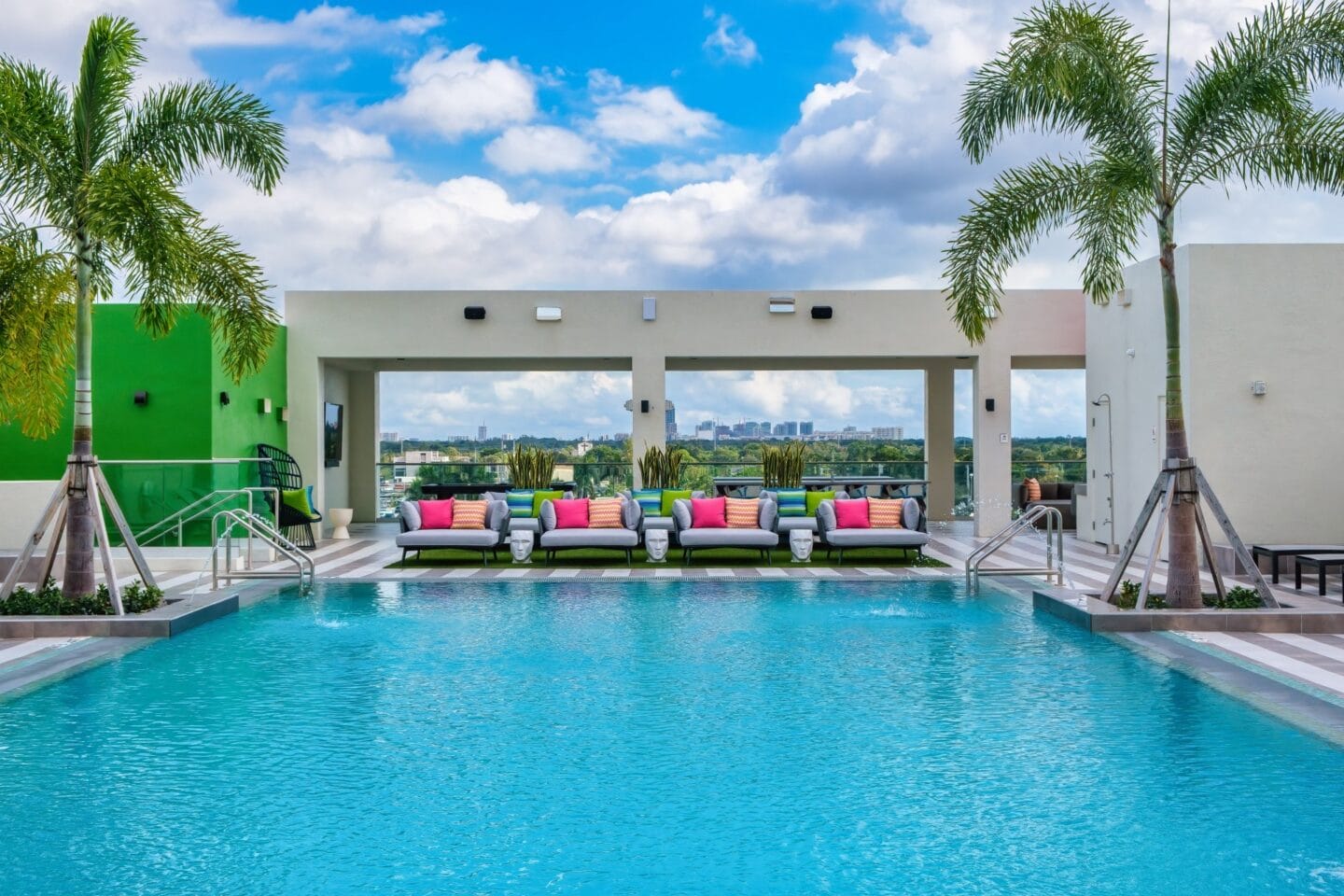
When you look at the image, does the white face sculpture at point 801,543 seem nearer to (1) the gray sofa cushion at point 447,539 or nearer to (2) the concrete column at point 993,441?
(1) the gray sofa cushion at point 447,539

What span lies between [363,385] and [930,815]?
672 inches

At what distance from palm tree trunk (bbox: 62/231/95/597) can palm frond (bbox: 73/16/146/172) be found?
0.85 meters

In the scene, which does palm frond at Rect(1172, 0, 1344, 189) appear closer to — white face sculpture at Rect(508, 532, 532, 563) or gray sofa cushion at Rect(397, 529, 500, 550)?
white face sculpture at Rect(508, 532, 532, 563)

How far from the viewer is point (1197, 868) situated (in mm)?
3719

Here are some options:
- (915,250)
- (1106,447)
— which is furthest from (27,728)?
(915,250)

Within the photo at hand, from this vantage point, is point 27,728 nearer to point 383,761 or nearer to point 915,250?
point 383,761

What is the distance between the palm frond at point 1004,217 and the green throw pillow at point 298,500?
363 inches

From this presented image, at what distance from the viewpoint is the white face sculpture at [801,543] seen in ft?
42.8

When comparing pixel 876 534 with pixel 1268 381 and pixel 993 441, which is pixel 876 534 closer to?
pixel 1268 381

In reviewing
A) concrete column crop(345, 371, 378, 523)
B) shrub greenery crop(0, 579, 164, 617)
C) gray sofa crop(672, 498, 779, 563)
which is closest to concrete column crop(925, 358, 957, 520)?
gray sofa crop(672, 498, 779, 563)

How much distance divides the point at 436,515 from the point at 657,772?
29.4ft

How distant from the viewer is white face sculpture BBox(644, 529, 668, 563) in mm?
12914

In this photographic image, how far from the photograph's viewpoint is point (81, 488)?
860 cm

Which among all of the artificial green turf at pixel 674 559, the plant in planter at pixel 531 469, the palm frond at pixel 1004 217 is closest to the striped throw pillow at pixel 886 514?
the artificial green turf at pixel 674 559
